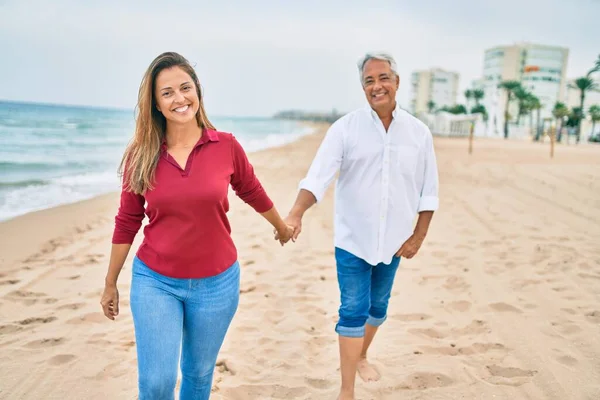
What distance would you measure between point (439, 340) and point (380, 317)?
36.5 inches

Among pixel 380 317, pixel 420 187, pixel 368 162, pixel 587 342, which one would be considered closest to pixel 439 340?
pixel 380 317

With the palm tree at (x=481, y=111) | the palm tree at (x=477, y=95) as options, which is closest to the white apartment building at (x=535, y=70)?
the palm tree at (x=477, y=95)

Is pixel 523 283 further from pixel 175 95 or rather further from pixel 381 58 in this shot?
pixel 175 95

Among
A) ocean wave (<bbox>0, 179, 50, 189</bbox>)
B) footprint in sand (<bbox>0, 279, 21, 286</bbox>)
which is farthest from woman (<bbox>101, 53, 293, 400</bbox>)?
ocean wave (<bbox>0, 179, 50, 189</bbox>)

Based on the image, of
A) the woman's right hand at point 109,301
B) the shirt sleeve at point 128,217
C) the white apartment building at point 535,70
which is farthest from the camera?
the white apartment building at point 535,70

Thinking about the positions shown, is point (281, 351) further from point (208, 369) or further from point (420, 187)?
point (420, 187)

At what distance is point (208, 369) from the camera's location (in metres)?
2.31

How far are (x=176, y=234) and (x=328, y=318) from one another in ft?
8.28

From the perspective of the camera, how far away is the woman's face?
222 cm

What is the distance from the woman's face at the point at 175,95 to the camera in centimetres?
222

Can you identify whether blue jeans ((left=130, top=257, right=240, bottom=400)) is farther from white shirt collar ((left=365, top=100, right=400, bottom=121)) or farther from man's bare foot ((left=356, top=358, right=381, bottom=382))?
man's bare foot ((left=356, top=358, right=381, bottom=382))

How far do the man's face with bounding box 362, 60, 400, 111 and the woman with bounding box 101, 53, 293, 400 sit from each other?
3.04ft

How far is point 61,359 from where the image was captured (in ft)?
11.3

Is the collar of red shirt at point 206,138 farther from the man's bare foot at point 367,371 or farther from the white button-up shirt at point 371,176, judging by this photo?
the man's bare foot at point 367,371
